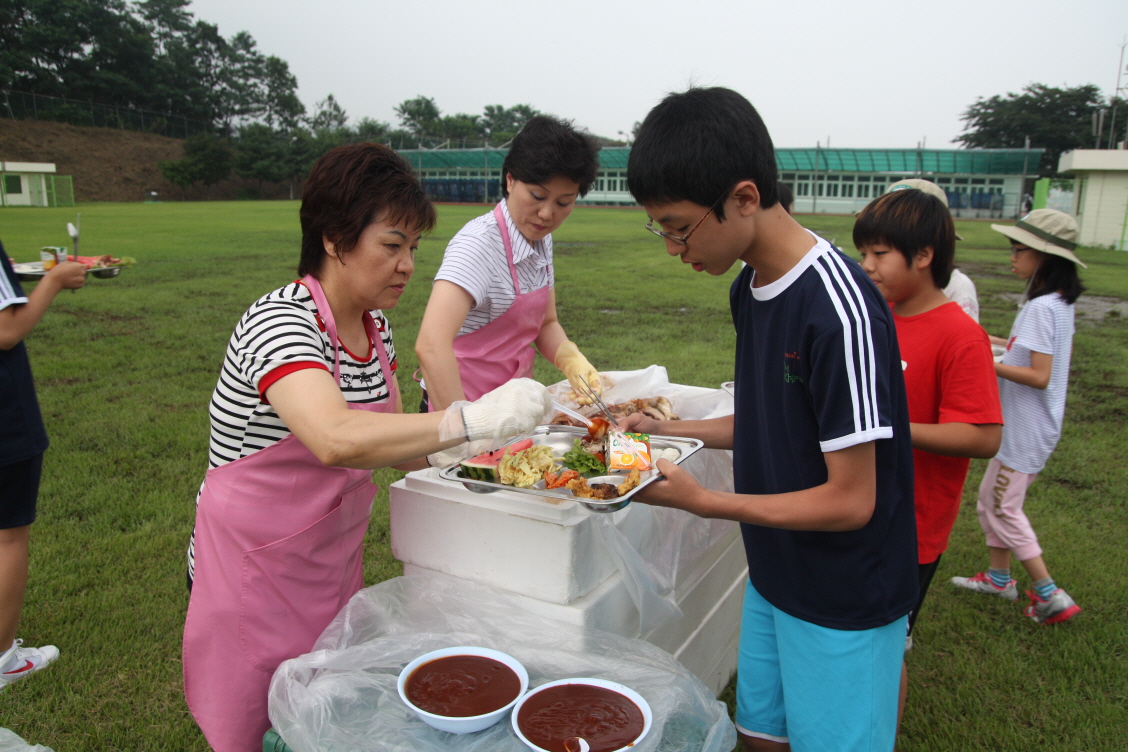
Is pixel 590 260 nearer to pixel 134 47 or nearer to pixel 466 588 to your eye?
pixel 466 588

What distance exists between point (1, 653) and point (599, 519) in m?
2.43

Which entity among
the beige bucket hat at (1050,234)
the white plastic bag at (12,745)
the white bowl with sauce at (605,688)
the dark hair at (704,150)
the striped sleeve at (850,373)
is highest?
the dark hair at (704,150)

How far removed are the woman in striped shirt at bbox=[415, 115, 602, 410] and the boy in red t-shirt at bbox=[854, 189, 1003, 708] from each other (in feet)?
3.27

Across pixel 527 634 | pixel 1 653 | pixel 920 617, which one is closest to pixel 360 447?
pixel 527 634

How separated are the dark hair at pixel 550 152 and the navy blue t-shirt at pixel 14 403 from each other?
1774mm

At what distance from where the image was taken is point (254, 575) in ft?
5.42

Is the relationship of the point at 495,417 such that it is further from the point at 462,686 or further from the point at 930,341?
the point at 930,341

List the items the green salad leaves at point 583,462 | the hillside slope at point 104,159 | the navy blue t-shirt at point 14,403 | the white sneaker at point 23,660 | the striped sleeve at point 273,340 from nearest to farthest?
the striped sleeve at point 273,340 < the green salad leaves at point 583,462 < the navy blue t-shirt at point 14,403 < the white sneaker at point 23,660 < the hillside slope at point 104,159

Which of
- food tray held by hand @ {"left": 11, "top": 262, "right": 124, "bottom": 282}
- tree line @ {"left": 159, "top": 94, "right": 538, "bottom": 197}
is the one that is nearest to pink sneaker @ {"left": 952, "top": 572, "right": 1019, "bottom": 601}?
food tray held by hand @ {"left": 11, "top": 262, "right": 124, "bottom": 282}

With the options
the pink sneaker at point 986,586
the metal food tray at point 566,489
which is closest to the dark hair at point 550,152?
the metal food tray at point 566,489

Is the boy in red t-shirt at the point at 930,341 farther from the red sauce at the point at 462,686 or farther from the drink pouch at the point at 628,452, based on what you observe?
the red sauce at the point at 462,686

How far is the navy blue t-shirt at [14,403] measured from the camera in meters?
2.47

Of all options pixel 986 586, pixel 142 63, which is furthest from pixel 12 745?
pixel 142 63

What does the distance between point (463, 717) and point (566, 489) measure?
0.55 metres
